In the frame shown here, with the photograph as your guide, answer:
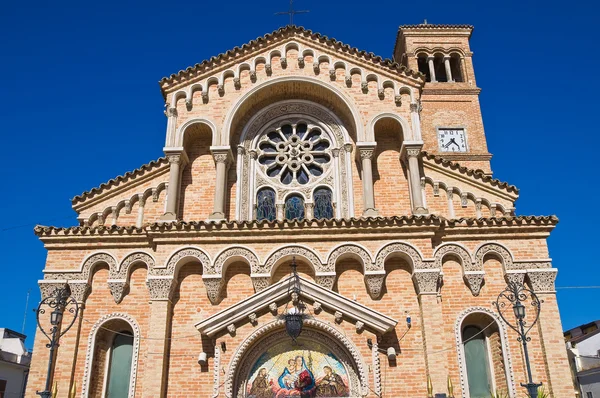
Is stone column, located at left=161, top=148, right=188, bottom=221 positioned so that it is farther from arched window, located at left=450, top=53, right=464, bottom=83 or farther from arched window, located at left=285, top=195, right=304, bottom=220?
arched window, located at left=450, top=53, right=464, bottom=83

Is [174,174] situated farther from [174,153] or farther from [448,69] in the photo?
[448,69]

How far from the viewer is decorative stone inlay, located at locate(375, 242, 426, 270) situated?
1466cm

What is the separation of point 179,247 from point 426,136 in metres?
17.1

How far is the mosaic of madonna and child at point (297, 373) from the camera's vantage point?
1355 centimetres

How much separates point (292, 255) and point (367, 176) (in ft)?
11.8

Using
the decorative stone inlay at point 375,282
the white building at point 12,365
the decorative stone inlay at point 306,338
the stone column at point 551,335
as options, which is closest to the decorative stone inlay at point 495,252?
the stone column at point 551,335

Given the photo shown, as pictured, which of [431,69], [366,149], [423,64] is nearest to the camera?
[366,149]

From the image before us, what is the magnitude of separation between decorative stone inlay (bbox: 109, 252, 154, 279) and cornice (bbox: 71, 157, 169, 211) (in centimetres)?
267

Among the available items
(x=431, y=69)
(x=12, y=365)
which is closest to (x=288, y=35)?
(x=431, y=69)

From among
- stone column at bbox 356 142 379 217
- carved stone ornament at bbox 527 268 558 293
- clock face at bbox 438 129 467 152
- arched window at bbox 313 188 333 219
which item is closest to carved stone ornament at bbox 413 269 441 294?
stone column at bbox 356 142 379 217

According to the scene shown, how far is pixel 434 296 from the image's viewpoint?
1437 centimetres

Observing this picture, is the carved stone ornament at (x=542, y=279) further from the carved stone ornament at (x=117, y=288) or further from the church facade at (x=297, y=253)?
the carved stone ornament at (x=117, y=288)

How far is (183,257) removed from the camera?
48.9ft

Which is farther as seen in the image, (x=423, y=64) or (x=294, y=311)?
(x=423, y=64)
